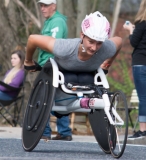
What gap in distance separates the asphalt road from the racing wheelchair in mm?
144

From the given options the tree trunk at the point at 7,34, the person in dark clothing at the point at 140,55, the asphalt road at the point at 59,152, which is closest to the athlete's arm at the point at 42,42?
the asphalt road at the point at 59,152

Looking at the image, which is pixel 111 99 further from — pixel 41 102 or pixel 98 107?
pixel 41 102

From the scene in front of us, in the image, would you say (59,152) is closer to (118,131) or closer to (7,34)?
(118,131)

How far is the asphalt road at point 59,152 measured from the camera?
286 inches

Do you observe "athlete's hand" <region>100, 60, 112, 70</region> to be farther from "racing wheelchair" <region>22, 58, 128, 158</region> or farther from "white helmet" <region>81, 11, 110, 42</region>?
"white helmet" <region>81, 11, 110, 42</region>

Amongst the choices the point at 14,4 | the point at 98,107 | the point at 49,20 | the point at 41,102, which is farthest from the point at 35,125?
the point at 14,4

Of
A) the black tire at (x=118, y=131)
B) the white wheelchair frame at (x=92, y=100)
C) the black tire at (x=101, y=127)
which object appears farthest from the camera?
the black tire at (x=101, y=127)

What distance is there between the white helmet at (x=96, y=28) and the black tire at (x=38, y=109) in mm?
617

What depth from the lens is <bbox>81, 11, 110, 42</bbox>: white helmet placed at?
7629mm

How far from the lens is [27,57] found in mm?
8164

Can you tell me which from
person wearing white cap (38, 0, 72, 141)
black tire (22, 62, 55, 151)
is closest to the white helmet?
black tire (22, 62, 55, 151)

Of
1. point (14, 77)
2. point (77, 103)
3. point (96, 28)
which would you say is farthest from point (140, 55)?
point (14, 77)

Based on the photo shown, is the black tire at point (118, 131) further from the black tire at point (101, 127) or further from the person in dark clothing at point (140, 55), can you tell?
the person in dark clothing at point (140, 55)

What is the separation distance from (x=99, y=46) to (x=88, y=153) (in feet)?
3.75
